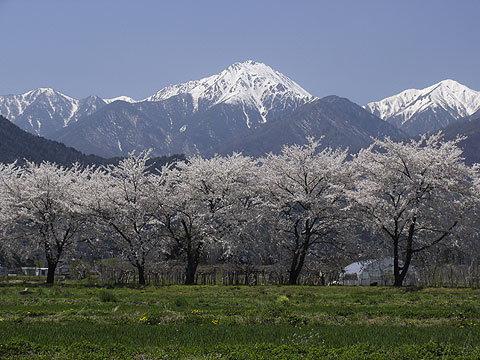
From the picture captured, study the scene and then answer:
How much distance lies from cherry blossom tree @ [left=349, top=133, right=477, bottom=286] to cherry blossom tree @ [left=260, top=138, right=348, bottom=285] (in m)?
2.50

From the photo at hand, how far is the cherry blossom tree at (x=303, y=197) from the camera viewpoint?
41.7 m

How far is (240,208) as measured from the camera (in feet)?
147

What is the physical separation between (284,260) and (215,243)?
8824 millimetres

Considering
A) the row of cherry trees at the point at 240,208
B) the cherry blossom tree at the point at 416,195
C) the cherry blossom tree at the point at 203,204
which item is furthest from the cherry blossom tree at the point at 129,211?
the cherry blossom tree at the point at 416,195

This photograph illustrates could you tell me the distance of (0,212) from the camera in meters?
44.3

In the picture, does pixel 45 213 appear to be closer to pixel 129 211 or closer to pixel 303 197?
pixel 129 211

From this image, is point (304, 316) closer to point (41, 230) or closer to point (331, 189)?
point (331, 189)

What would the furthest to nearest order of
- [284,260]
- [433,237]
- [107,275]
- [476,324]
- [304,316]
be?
[107,275], [284,260], [433,237], [304,316], [476,324]

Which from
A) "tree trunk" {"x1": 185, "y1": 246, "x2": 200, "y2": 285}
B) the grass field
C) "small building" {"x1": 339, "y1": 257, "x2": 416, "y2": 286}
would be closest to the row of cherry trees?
"tree trunk" {"x1": 185, "y1": 246, "x2": 200, "y2": 285}

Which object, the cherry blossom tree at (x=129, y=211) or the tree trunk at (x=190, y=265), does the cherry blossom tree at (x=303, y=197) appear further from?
the cherry blossom tree at (x=129, y=211)

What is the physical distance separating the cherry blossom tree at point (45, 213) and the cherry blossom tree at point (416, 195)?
955 inches

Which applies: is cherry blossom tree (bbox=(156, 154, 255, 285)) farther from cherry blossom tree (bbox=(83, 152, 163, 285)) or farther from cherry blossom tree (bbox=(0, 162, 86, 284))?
cherry blossom tree (bbox=(0, 162, 86, 284))

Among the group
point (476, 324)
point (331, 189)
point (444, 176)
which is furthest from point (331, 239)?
point (476, 324)

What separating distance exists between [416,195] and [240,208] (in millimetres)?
15023
